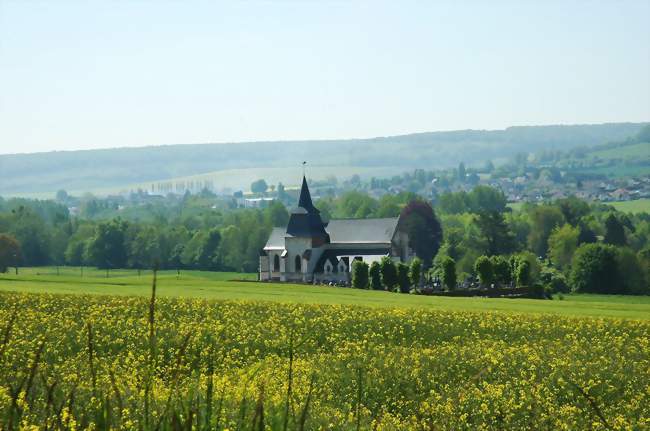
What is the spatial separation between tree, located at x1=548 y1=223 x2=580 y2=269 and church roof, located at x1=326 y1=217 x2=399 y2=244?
29.3 m

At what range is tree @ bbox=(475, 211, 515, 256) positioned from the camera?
418 feet

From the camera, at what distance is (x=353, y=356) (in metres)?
29.1

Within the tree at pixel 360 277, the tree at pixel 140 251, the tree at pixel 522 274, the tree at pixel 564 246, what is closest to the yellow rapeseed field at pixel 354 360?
the tree at pixel 360 277

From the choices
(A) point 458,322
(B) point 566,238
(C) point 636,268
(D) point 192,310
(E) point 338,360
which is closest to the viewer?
(E) point 338,360

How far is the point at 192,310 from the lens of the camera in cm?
3891

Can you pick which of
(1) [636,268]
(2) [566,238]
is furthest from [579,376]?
(2) [566,238]

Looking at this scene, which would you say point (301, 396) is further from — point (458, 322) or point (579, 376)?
point (458, 322)

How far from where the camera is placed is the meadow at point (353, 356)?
19.7 meters

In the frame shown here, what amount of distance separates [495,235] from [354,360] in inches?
4036

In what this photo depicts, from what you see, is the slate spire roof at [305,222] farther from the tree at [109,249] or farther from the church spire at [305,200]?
the tree at [109,249]

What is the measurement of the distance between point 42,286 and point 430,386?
29.2 m

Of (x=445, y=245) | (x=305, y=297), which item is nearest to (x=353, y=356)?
(x=305, y=297)

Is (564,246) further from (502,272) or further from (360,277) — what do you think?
(360,277)

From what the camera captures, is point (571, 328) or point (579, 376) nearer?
point (579, 376)
